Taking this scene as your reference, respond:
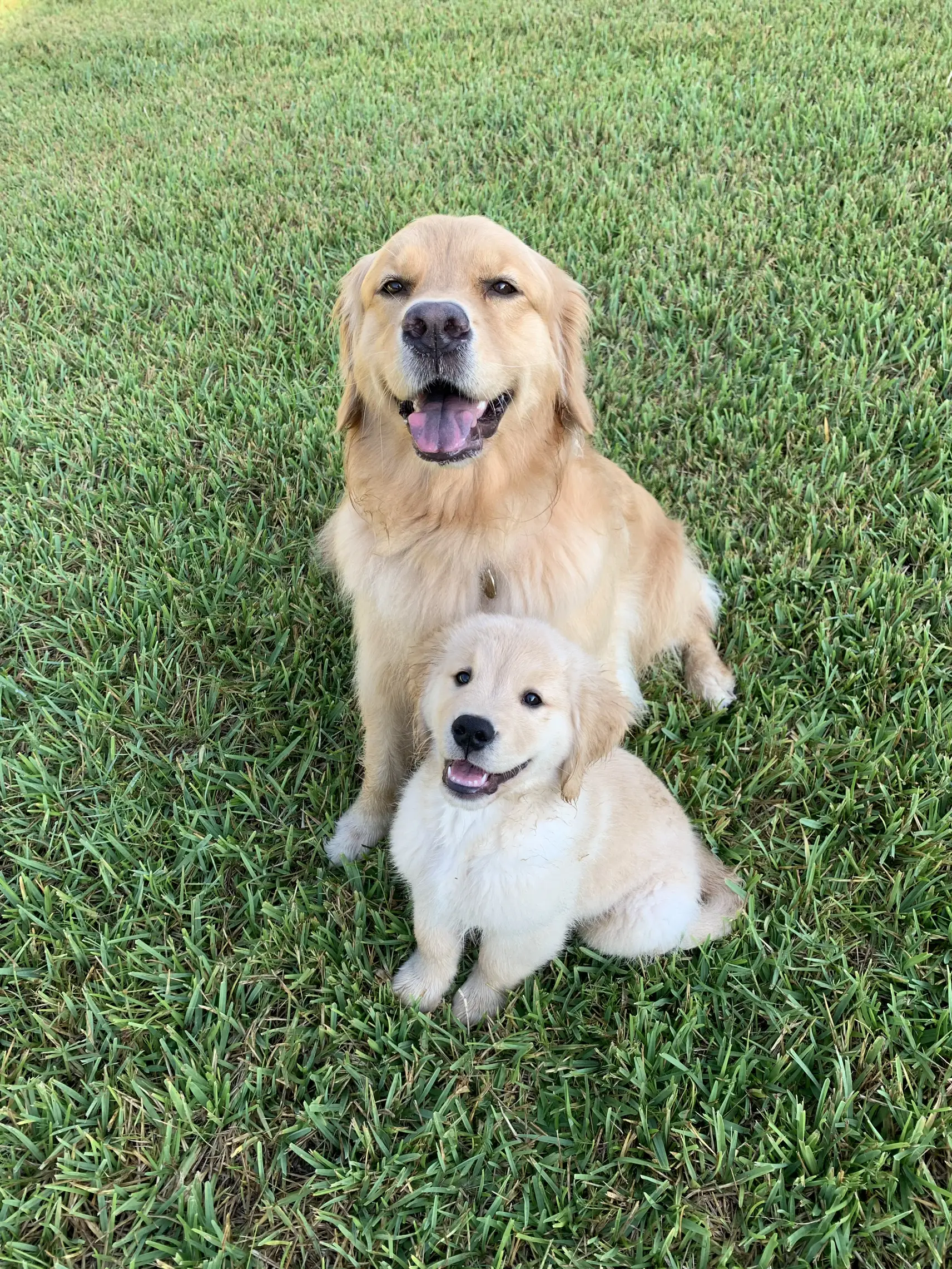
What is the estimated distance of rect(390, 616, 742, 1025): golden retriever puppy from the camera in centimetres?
167

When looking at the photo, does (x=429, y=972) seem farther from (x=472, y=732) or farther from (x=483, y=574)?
(x=483, y=574)

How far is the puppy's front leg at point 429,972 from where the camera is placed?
1.93 meters

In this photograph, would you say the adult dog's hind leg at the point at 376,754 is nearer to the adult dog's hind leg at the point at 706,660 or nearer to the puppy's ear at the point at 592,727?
the puppy's ear at the point at 592,727

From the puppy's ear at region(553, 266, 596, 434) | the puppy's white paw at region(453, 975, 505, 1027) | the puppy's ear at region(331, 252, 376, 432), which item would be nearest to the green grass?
the puppy's white paw at region(453, 975, 505, 1027)

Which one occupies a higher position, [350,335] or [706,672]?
[350,335]

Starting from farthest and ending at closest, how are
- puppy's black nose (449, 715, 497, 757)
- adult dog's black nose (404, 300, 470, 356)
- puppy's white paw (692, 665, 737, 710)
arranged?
puppy's white paw (692, 665, 737, 710) → adult dog's black nose (404, 300, 470, 356) → puppy's black nose (449, 715, 497, 757)

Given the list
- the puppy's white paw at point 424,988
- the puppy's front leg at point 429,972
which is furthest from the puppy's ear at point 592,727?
the puppy's white paw at point 424,988

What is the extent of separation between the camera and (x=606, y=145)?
5230 millimetres

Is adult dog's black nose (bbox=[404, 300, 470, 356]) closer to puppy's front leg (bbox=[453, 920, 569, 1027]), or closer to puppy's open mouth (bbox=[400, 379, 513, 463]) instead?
puppy's open mouth (bbox=[400, 379, 513, 463])

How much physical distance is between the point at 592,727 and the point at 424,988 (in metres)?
0.81

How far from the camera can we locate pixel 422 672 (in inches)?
72.8

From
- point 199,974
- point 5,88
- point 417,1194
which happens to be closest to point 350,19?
point 5,88

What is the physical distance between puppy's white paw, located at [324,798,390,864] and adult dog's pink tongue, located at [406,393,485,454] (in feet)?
3.59

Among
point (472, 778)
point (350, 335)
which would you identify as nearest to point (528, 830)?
point (472, 778)
